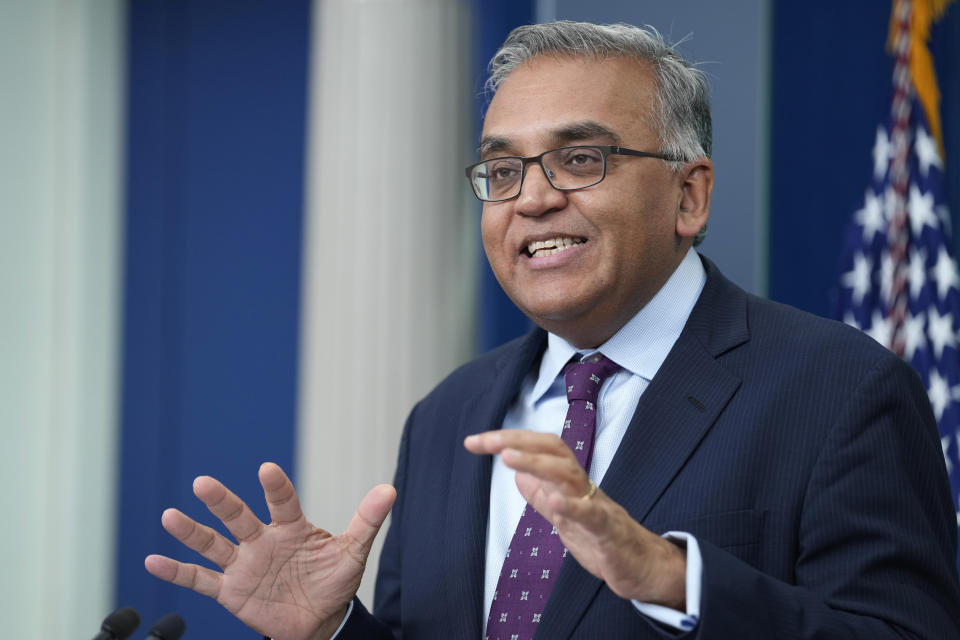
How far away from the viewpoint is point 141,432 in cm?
434

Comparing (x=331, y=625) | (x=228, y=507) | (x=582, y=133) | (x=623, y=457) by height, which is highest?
(x=582, y=133)

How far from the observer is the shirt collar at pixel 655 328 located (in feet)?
5.56

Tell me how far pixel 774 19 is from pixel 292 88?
78.1 inches

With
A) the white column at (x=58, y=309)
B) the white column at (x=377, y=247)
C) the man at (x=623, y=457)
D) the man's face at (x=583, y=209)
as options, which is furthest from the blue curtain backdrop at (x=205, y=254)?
the man's face at (x=583, y=209)

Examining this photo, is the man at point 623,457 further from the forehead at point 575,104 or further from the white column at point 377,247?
the white column at point 377,247

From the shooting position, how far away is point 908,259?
10.5 ft

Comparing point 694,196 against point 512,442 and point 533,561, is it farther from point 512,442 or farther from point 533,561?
point 512,442

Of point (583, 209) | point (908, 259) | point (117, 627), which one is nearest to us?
point (117, 627)

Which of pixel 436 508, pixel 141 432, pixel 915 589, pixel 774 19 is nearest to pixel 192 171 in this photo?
pixel 141 432

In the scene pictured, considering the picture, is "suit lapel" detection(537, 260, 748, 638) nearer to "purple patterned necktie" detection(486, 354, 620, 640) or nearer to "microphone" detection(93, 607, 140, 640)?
"purple patterned necktie" detection(486, 354, 620, 640)

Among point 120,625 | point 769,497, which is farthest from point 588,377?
point 120,625

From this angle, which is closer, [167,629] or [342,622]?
[167,629]

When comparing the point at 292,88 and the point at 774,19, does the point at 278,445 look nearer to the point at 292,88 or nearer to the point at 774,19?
the point at 292,88

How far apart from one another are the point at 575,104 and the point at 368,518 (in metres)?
0.76
